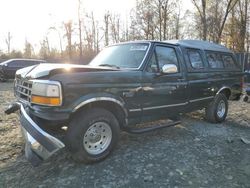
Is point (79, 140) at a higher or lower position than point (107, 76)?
lower

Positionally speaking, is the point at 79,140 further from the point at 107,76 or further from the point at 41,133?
the point at 107,76

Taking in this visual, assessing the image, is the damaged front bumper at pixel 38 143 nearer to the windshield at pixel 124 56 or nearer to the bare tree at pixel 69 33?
the windshield at pixel 124 56

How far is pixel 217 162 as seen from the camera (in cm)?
458

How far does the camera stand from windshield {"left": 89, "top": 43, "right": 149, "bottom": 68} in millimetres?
5082

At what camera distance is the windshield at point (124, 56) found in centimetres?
508

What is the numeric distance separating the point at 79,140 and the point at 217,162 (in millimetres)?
2358

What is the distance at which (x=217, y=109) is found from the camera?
7113mm

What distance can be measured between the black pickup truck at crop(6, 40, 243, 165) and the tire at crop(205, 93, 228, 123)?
1.58 feet

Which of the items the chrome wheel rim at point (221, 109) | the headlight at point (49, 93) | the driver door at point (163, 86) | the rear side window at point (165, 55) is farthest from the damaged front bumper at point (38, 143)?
the chrome wheel rim at point (221, 109)

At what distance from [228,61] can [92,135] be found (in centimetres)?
508

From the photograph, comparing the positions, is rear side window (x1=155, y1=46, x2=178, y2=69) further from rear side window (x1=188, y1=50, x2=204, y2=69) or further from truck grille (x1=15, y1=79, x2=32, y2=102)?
truck grille (x1=15, y1=79, x2=32, y2=102)

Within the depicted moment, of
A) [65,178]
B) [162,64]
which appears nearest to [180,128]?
[162,64]

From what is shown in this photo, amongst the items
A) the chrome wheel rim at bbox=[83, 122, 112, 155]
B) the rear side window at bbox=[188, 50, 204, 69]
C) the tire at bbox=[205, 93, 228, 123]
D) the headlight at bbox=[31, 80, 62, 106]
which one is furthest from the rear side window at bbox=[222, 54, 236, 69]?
the headlight at bbox=[31, 80, 62, 106]

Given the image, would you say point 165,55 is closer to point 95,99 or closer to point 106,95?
point 106,95
